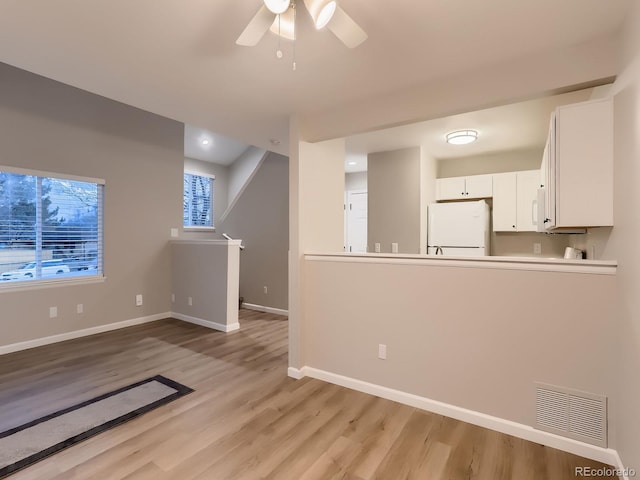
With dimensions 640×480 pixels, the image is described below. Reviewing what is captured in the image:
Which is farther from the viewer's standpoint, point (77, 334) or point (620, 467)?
point (77, 334)

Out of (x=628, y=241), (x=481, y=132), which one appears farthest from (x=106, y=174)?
(x=628, y=241)

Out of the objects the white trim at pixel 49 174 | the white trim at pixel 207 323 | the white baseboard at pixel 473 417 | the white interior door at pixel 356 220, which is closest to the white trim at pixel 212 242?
the white trim at pixel 207 323

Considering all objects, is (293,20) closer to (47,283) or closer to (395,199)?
(395,199)

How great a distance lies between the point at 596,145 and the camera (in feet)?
5.96

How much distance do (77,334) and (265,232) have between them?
9.56 feet

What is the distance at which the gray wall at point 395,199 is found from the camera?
4488mm

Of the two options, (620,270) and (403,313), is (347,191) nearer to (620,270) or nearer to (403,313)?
(403,313)

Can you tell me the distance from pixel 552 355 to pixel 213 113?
3.23 metres

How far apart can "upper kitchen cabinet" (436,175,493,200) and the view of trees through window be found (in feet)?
15.8

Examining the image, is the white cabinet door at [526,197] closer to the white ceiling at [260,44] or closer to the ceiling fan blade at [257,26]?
the white ceiling at [260,44]

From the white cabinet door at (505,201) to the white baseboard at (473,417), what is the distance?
9.77ft

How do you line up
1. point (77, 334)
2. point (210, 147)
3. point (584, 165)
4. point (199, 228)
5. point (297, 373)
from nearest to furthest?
point (584, 165) < point (297, 373) < point (77, 334) < point (210, 147) < point (199, 228)

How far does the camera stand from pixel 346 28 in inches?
61.6

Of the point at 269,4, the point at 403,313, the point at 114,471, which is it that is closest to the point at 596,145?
the point at 403,313
